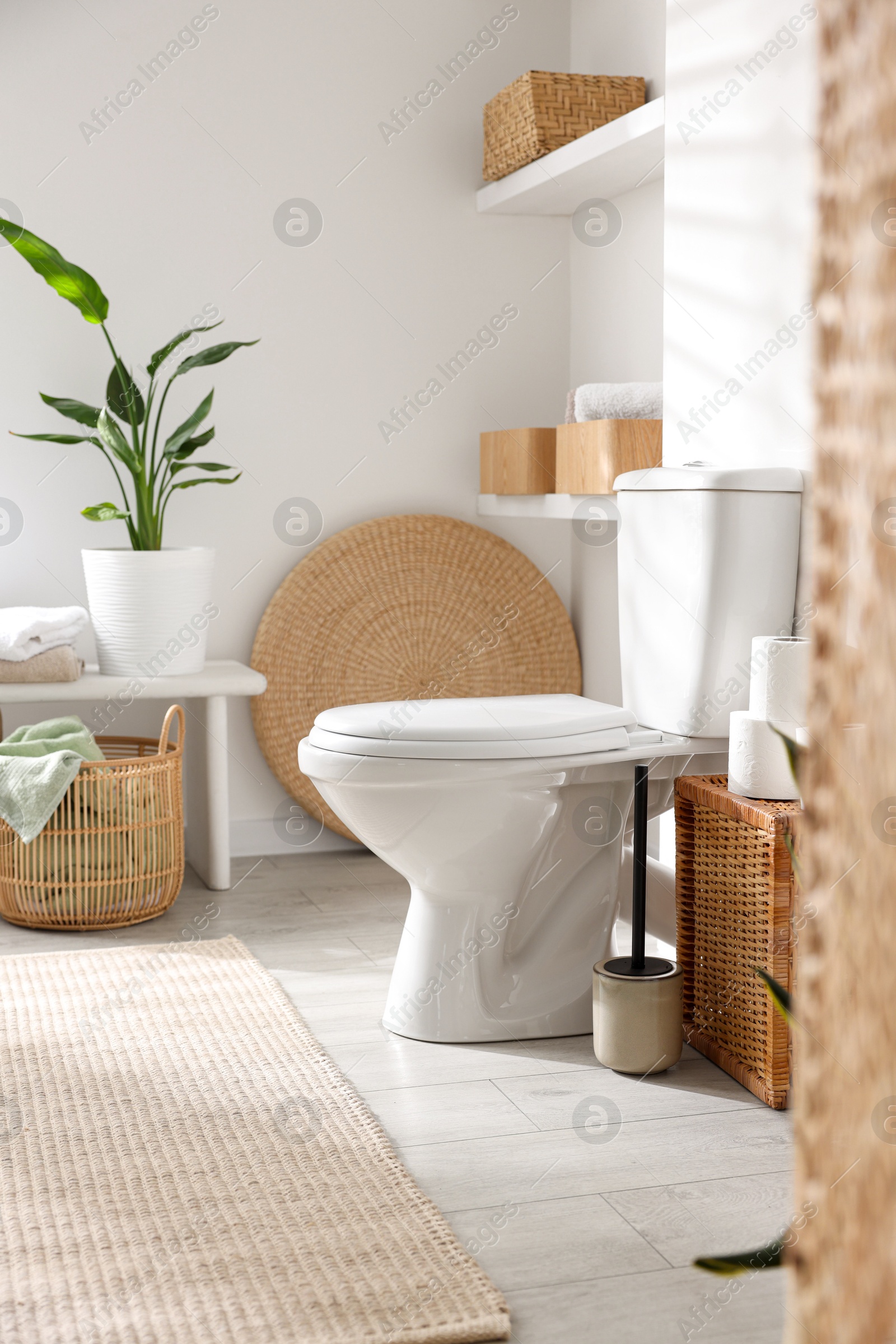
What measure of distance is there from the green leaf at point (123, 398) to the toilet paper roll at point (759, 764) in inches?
55.7

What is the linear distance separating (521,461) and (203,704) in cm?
85

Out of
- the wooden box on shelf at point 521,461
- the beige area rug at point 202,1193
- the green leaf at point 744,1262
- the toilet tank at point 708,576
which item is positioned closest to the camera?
the green leaf at point 744,1262

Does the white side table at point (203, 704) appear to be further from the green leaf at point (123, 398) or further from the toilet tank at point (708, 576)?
the toilet tank at point (708, 576)

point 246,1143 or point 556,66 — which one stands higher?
point 556,66

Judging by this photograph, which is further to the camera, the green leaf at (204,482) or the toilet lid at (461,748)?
the green leaf at (204,482)

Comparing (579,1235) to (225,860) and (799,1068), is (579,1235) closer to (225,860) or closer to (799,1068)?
(799,1068)

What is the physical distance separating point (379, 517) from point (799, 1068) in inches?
97.6

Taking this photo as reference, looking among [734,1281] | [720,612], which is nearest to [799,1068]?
[734,1281]

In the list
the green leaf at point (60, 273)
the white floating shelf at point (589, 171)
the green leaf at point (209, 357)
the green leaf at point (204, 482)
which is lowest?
the green leaf at point (204, 482)

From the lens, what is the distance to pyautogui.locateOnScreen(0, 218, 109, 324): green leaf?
95.0 inches

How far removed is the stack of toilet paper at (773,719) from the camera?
1733 millimetres

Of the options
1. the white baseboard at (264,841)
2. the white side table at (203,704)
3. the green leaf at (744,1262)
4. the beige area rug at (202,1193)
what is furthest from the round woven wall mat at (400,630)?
the green leaf at (744,1262)

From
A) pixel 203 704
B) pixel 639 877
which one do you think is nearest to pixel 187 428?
pixel 203 704

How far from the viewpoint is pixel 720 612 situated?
6.30 feet
